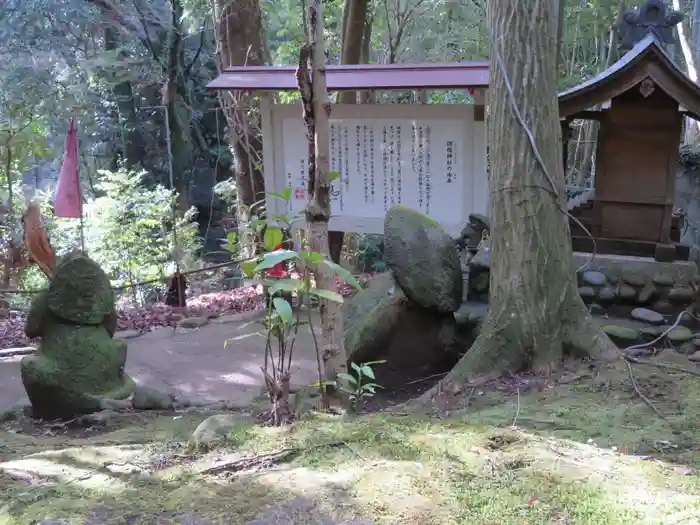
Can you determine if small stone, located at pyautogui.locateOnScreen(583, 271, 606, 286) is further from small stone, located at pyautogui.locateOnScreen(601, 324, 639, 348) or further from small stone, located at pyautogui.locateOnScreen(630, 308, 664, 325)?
small stone, located at pyautogui.locateOnScreen(601, 324, 639, 348)

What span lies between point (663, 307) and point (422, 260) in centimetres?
229

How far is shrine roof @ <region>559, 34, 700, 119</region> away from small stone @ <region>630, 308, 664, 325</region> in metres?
1.72

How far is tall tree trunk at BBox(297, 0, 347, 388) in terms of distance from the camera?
308 cm

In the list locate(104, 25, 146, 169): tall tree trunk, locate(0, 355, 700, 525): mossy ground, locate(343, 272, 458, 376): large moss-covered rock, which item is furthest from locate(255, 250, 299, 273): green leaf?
locate(104, 25, 146, 169): tall tree trunk

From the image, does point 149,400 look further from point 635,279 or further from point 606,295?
point 635,279

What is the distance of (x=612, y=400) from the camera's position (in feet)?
12.3

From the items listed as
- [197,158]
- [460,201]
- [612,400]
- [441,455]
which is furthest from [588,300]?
[197,158]

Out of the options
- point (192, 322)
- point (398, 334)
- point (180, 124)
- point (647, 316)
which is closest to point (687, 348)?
point (647, 316)

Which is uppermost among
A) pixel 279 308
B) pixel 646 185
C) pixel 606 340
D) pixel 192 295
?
pixel 646 185

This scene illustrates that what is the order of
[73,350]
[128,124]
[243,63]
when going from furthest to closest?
1. [128,124]
2. [243,63]
3. [73,350]

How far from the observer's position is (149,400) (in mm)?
4785

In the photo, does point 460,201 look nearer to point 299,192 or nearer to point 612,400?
point 299,192

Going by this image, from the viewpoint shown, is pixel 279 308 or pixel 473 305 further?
pixel 473 305

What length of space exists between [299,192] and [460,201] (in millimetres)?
1769
